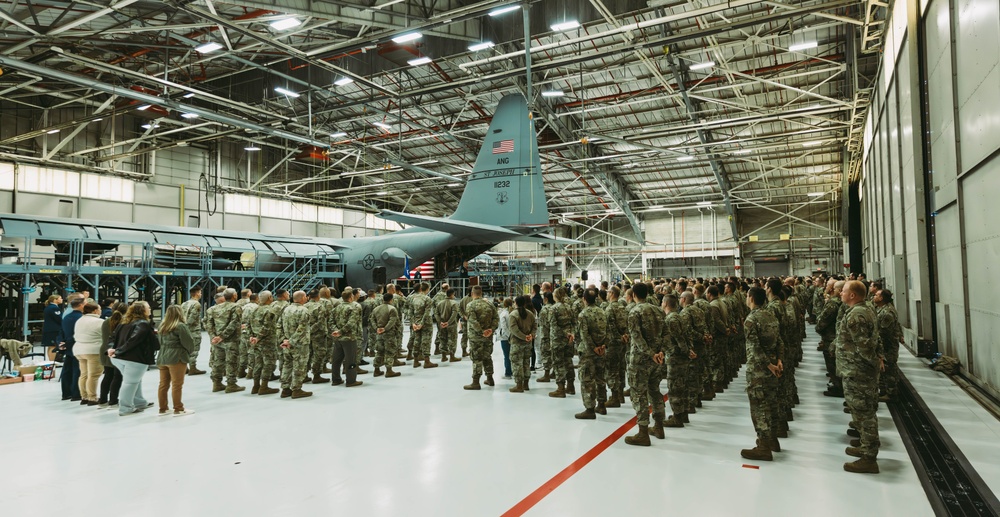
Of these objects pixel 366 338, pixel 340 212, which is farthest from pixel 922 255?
pixel 340 212

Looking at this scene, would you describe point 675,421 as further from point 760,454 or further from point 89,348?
point 89,348

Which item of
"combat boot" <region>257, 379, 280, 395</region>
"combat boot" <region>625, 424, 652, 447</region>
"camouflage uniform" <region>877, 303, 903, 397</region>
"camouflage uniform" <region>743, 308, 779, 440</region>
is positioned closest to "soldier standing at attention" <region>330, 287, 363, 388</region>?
"combat boot" <region>257, 379, 280, 395</region>

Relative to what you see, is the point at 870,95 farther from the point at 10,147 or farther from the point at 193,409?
the point at 10,147

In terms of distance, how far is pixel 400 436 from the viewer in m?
5.94

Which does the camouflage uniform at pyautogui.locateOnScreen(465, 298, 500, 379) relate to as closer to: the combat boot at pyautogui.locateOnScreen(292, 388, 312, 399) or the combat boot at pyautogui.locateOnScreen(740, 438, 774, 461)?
the combat boot at pyautogui.locateOnScreen(292, 388, 312, 399)

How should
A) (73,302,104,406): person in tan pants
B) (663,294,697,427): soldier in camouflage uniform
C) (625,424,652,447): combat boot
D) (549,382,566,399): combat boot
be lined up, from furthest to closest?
(549,382,566,399): combat boot
(73,302,104,406): person in tan pants
(663,294,697,427): soldier in camouflage uniform
(625,424,652,447): combat boot

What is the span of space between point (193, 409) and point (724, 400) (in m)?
7.36

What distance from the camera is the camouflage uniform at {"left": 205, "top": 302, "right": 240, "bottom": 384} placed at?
8344mm

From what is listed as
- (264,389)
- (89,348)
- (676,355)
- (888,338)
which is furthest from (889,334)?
(89,348)

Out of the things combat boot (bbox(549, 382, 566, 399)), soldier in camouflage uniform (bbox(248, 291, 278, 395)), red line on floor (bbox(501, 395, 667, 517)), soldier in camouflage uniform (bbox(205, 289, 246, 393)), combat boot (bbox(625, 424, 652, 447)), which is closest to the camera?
red line on floor (bbox(501, 395, 667, 517))

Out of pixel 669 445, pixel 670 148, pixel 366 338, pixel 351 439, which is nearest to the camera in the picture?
pixel 669 445

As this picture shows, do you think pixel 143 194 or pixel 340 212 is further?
pixel 340 212

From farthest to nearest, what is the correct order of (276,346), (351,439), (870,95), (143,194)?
(143,194) → (870,95) → (276,346) → (351,439)

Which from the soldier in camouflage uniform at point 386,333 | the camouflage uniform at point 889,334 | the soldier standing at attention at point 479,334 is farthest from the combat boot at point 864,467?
the soldier in camouflage uniform at point 386,333
